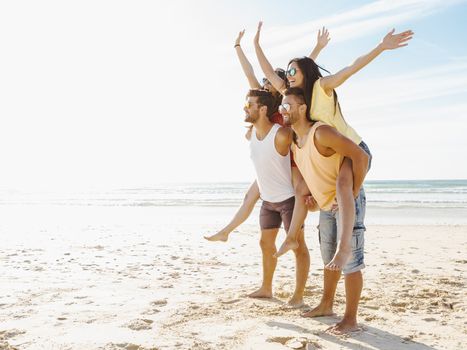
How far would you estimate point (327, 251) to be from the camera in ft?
13.4

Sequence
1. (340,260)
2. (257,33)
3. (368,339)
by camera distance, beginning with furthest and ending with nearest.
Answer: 1. (257,33)
2. (368,339)
3. (340,260)

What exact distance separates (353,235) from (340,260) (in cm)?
41

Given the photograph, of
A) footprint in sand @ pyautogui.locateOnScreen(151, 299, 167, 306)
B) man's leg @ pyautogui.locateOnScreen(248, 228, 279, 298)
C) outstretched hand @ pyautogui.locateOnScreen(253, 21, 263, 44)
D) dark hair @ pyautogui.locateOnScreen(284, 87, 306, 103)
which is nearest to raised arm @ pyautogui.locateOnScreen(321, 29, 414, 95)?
dark hair @ pyautogui.locateOnScreen(284, 87, 306, 103)

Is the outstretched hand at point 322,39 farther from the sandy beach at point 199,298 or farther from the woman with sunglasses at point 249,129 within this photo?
the sandy beach at point 199,298

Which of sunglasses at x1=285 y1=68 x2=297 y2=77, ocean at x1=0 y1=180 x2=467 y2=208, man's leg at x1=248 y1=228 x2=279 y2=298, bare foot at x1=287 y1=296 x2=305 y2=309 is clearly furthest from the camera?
ocean at x1=0 y1=180 x2=467 y2=208

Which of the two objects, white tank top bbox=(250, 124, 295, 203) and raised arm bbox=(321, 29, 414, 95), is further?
white tank top bbox=(250, 124, 295, 203)

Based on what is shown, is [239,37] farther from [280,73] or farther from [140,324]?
[140,324]

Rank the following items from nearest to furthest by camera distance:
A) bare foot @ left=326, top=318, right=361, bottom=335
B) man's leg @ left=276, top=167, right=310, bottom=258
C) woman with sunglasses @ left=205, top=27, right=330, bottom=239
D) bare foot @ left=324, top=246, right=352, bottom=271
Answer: bare foot @ left=324, top=246, right=352, bottom=271
bare foot @ left=326, top=318, right=361, bottom=335
man's leg @ left=276, top=167, right=310, bottom=258
woman with sunglasses @ left=205, top=27, right=330, bottom=239

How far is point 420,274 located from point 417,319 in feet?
7.59

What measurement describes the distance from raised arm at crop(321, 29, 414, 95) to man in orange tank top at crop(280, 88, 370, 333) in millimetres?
281

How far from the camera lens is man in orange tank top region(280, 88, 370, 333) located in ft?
11.4

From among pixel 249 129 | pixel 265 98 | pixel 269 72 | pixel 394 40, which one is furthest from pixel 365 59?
pixel 249 129

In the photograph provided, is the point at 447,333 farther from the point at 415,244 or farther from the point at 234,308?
the point at 415,244

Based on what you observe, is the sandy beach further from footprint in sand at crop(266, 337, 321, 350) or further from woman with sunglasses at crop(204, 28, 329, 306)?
woman with sunglasses at crop(204, 28, 329, 306)
